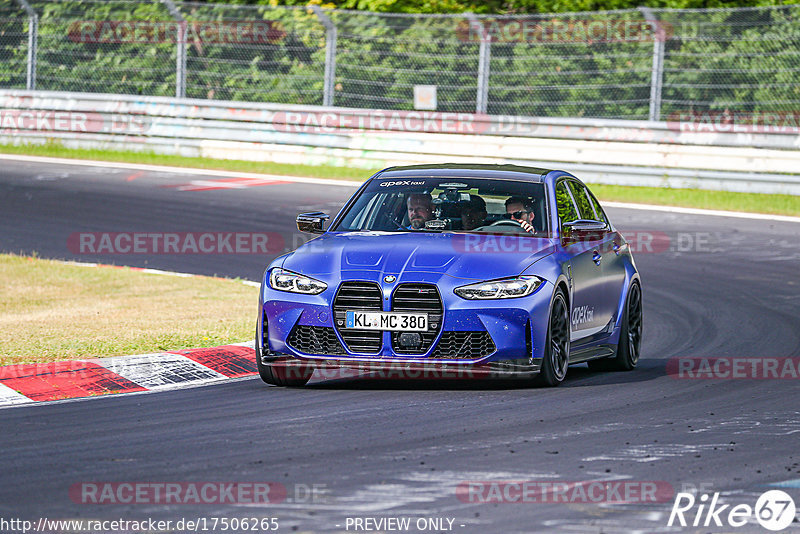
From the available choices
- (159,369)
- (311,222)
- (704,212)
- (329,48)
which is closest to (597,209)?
(311,222)

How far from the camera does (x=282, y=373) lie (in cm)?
922

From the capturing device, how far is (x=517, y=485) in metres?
6.20

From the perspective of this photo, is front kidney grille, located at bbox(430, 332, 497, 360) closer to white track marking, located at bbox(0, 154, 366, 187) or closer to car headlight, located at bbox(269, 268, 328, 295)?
car headlight, located at bbox(269, 268, 328, 295)

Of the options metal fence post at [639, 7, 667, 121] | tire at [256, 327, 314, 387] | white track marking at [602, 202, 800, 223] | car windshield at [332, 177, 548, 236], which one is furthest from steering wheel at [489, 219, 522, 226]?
metal fence post at [639, 7, 667, 121]

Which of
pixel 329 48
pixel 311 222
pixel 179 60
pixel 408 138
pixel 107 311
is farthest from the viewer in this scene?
pixel 179 60

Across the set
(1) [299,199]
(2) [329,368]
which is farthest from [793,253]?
(2) [329,368]

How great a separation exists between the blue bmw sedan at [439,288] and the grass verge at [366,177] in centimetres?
1187

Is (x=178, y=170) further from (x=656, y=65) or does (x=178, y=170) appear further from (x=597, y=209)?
(x=597, y=209)

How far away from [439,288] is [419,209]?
128 cm

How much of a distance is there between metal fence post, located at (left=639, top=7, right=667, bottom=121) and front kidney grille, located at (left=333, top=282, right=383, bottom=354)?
14.7m

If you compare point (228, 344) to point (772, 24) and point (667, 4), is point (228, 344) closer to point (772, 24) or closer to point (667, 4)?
point (772, 24)

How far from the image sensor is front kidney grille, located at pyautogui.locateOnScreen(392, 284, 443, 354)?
873 centimetres

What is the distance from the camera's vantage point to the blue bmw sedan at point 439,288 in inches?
344

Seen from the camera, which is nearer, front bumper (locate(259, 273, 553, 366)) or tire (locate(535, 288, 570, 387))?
front bumper (locate(259, 273, 553, 366))
